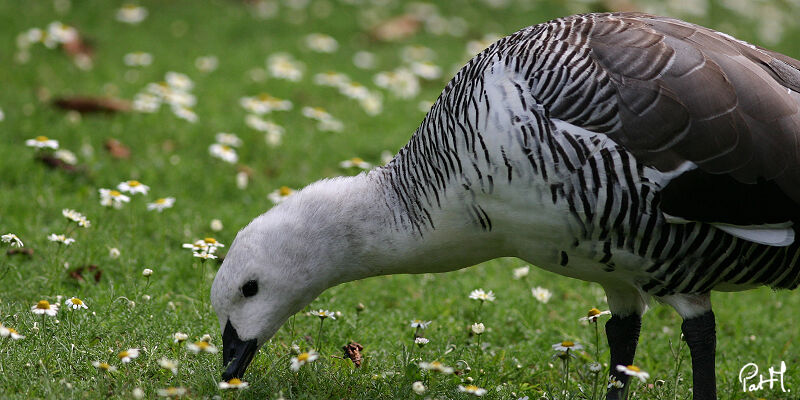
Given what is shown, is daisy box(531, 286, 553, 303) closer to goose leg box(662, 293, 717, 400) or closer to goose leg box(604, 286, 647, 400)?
goose leg box(604, 286, 647, 400)

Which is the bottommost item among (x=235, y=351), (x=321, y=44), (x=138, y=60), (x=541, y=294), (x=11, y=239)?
(x=138, y=60)

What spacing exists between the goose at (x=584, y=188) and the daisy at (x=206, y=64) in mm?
4859

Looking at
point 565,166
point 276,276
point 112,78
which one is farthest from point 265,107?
point 565,166

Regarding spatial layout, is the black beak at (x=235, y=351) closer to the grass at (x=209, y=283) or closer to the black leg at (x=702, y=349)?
the grass at (x=209, y=283)

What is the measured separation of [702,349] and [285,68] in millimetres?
5525

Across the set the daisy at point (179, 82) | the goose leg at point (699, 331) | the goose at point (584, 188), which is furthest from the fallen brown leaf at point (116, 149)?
the goose leg at point (699, 331)

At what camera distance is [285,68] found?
8703mm

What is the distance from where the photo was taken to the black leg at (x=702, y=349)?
4156mm

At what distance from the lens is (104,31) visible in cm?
962

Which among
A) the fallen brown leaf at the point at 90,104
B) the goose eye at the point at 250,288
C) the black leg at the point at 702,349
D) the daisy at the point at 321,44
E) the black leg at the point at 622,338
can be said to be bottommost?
the fallen brown leaf at the point at 90,104

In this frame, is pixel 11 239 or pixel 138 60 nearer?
pixel 11 239

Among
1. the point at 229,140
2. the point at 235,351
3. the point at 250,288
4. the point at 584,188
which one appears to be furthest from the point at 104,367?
the point at 229,140

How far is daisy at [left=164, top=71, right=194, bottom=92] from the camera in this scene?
8.09m

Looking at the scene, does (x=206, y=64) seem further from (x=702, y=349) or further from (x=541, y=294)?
(x=702, y=349)
